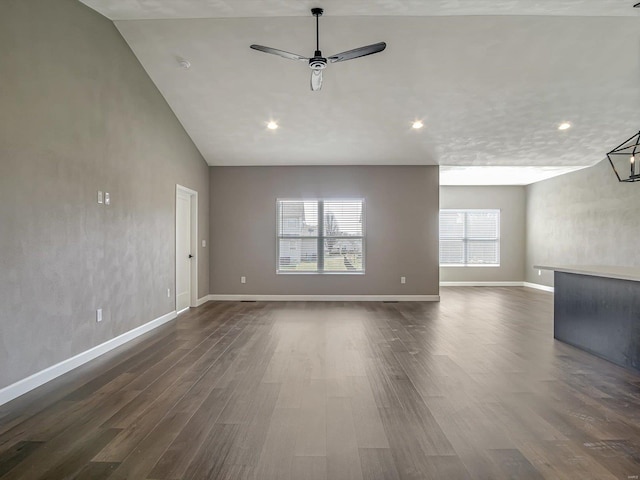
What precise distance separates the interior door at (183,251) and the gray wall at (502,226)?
6410 mm

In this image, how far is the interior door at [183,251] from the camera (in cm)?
606

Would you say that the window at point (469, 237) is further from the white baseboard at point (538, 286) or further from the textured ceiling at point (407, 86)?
the textured ceiling at point (407, 86)

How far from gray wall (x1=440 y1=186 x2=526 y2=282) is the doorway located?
629 centimetres

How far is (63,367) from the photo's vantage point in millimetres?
3355

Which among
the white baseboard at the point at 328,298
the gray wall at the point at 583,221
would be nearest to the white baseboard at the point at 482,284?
the gray wall at the point at 583,221

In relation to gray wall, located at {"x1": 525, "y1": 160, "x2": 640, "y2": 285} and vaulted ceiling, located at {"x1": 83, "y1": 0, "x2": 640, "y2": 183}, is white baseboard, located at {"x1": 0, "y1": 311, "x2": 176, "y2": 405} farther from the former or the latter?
gray wall, located at {"x1": 525, "y1": 160, "x2": 640, "y2": 285}

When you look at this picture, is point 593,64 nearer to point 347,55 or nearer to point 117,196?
point 347,55

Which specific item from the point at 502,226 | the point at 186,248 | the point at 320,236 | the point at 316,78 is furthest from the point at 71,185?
the point at 502,226

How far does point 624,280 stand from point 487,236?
6.43 meters

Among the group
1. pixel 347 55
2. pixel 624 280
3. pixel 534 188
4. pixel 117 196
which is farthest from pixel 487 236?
pixel 117 196

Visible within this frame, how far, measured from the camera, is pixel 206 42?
439cm

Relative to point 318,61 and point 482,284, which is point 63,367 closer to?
point 318,61

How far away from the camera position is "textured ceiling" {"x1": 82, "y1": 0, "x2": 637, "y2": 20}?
331 cm

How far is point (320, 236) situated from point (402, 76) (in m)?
3.44
